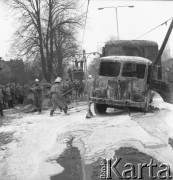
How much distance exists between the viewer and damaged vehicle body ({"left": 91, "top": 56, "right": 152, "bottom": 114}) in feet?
46.2

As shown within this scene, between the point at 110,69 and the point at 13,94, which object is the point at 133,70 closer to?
the point at 110,69

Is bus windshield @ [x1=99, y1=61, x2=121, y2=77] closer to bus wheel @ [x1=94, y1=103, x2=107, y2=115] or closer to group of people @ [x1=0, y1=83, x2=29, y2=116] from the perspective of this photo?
bus wheel @ [x1=94, y1=103, x2=107, y2=115]

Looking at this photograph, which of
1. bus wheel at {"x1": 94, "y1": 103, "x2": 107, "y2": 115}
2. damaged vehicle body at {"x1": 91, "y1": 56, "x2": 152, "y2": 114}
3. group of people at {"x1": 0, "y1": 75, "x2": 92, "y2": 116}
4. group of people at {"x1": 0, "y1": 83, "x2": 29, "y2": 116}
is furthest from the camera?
group of people at {"x1": 0, "y1": 83, "x2": 29, "y2": 116}

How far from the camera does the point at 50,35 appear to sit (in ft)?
118

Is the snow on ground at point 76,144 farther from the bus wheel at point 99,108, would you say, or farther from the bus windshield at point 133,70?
the bus wheel at point 99,108

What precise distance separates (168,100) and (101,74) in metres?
3.24

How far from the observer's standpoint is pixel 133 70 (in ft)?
48.1

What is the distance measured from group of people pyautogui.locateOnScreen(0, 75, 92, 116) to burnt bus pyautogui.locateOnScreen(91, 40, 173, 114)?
1.77m

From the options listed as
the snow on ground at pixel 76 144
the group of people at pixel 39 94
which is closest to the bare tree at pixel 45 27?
the group of people at pixel 39 94

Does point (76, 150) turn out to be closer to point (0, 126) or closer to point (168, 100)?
point (0, 126)

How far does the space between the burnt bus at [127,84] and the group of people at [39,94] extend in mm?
1774

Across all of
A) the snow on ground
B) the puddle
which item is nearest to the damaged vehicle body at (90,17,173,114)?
the snow on ground

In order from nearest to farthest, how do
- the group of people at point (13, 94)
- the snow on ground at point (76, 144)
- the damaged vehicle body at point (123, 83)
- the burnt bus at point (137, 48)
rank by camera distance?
the snow on ground at point (76, 144) → the damaged vehicle body at point (123, 83) → the burnt bus at point (137, 48) → the group of people at point (13, 94)

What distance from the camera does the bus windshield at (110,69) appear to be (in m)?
14.8
